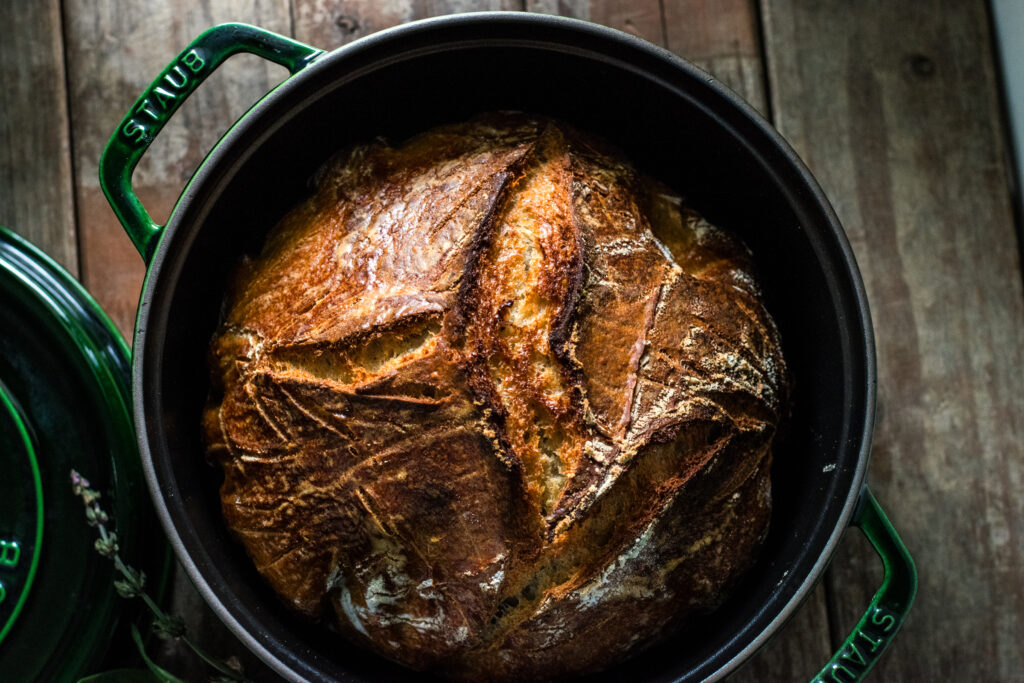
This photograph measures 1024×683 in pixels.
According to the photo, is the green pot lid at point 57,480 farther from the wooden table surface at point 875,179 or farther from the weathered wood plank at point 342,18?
the weathered wood plank at point 342,18

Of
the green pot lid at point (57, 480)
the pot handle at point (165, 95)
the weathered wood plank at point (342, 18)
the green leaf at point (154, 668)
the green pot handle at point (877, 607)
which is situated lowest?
the green pot handle at point (877, 607)

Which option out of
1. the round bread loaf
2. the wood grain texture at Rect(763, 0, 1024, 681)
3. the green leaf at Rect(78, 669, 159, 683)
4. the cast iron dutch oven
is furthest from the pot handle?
the wood grain texture at Rect(763, 0, 1024, 681)

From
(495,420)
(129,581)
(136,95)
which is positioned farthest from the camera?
(136,95)

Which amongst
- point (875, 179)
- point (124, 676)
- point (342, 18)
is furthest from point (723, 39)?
point (124, 676)

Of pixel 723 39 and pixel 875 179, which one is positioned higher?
pixel 723 39

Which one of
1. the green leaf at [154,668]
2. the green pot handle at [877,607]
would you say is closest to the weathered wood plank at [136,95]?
the green leaf at [154,668]

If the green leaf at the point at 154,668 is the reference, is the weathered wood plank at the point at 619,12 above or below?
above

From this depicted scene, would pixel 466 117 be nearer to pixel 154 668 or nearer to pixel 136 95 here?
pixel 136 95
